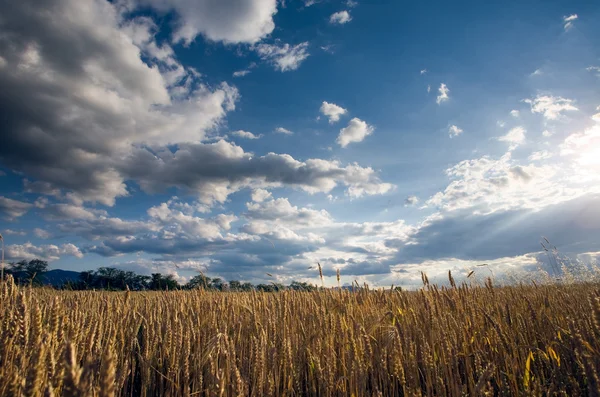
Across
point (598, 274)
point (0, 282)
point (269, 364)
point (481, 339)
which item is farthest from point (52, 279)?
point (598, 274)

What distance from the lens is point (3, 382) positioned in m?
1.80

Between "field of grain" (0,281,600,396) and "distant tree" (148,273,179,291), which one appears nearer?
"field of grain" (0,281,600,396)

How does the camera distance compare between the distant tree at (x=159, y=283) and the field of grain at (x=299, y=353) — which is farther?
the distant tree at (x=159, y=283)

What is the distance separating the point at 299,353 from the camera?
3.29 meters

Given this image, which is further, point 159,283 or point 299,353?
point 159,283

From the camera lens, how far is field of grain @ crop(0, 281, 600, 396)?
2.01 meters

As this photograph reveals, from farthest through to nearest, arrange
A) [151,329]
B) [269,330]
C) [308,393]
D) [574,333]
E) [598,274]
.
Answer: [598,274] → [269,330] → [151,329] → [308,393] → [574,333]

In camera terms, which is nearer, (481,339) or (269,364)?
(269,364)

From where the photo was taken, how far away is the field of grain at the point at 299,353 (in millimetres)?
2006

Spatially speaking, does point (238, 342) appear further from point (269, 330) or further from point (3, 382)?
point (3, 382)

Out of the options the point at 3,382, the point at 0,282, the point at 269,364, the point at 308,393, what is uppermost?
the point at 0,282

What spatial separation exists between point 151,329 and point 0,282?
1.85m

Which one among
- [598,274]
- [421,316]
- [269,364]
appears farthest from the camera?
[598,274]

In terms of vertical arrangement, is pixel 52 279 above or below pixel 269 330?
above
